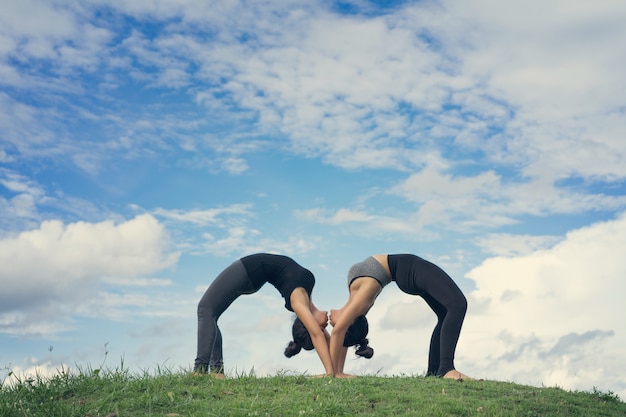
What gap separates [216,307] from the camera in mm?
11250

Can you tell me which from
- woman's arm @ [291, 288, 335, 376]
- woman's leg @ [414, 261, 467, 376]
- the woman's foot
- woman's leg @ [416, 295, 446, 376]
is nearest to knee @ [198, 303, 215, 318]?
woman's arm @ [291, 288, 335, 376]

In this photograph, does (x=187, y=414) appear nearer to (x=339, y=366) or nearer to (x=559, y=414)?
(x=339, y=366)

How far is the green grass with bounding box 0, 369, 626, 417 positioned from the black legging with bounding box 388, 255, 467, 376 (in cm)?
102

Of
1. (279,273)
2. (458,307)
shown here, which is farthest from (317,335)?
(458,307)

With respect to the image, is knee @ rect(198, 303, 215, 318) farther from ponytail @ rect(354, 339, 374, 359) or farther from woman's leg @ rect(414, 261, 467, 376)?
woman's leg @ rect(414, 261, 467, 376)

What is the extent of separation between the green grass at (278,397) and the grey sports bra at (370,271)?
1676 millimetres

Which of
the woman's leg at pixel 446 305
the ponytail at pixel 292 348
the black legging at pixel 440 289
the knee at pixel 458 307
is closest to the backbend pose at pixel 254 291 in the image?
the ponytail at pixel 292 348

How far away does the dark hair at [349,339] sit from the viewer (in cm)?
1075

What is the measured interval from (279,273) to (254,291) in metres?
0.66

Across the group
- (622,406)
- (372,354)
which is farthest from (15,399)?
(622,406)

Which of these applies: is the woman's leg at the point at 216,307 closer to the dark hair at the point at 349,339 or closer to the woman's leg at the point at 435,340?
the dark hair at the point at 349,339

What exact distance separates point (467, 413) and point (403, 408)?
0.82m

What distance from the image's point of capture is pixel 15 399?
8.92 m

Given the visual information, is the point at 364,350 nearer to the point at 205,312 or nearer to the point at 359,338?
the point at 359,338
